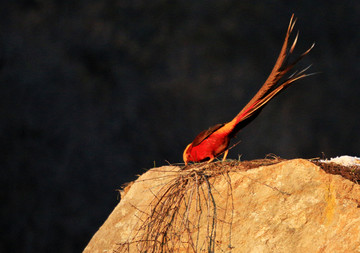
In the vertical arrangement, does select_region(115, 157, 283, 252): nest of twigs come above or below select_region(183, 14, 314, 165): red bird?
below

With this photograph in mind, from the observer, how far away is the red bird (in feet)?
11.2

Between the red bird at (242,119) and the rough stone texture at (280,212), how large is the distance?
1.55ft

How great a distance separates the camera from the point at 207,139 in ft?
12.3

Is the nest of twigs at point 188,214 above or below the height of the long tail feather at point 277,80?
below

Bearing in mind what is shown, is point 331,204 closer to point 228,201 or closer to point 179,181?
point 228,201

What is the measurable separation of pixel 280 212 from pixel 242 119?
81 centimetres

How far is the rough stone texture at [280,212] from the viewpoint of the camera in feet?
9.55

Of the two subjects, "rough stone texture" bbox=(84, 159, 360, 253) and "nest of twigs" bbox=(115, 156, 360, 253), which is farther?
"nest of twigs" bbox=(115, 156, 360, 253)

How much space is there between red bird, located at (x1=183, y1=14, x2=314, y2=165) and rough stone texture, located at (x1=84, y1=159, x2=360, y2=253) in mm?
472

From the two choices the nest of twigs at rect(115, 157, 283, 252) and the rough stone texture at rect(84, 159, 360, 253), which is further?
the nest of twigs at rect(115, 157, 283, 252)

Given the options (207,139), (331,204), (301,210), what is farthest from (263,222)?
(207,139)

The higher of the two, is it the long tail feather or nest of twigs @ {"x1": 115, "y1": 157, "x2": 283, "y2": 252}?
the long tail feather

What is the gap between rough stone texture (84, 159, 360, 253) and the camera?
2.91 metres

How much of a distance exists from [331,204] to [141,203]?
1.37m
